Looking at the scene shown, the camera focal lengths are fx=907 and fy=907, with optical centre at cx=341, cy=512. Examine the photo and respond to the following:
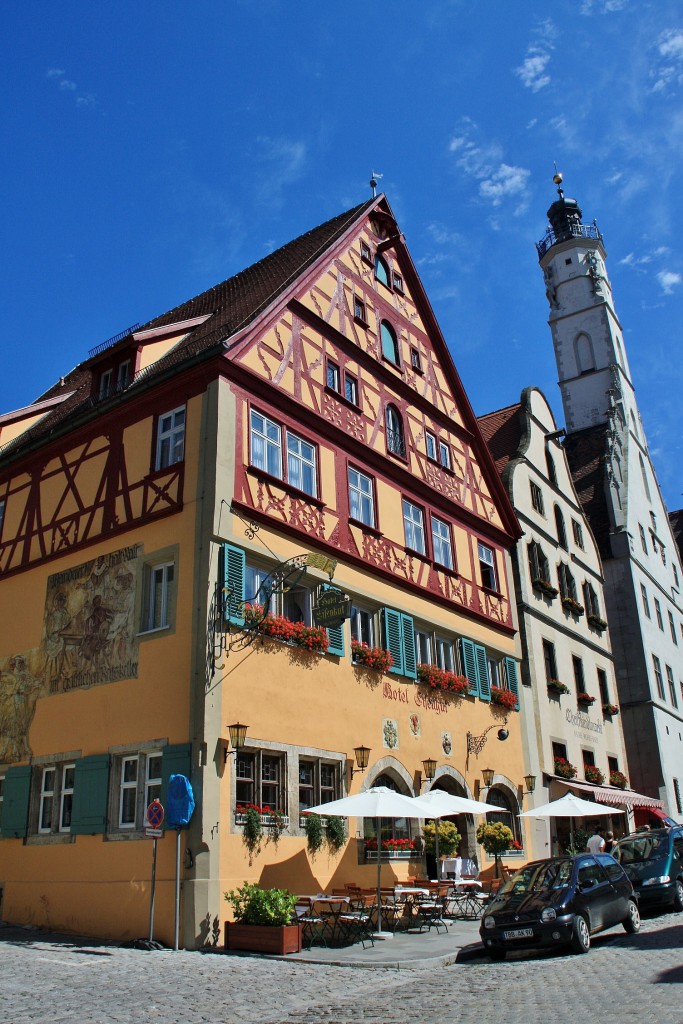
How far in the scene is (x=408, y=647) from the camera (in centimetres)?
1933

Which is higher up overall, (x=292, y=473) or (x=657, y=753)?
(x=292, y=473)

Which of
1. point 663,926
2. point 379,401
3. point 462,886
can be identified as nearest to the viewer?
point 663,926

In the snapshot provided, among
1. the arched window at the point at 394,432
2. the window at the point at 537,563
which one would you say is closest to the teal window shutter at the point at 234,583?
the arched window at the point at 394,432

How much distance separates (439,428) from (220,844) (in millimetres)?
13417

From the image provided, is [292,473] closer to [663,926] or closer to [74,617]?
[74,617]

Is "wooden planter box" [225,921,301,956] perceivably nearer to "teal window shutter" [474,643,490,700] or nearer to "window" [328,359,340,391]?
"teal window shutter" [474,643,490,700]

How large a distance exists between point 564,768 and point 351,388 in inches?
472

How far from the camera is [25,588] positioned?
18328mm

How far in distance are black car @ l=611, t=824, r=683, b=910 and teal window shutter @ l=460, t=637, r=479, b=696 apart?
Result: 539 centimetres

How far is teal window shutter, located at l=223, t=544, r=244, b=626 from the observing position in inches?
570

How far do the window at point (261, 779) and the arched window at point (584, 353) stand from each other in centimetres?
3850

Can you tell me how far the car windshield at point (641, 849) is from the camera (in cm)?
1606

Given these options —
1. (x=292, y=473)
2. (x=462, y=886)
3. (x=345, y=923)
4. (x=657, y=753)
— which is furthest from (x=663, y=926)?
(x=657, y=753)

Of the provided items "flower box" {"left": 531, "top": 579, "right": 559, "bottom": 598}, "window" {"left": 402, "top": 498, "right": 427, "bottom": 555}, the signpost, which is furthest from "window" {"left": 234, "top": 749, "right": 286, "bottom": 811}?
"flower box" {"left": 531, "top": 579, "right": 559, "bottom": 598}
